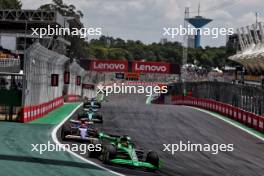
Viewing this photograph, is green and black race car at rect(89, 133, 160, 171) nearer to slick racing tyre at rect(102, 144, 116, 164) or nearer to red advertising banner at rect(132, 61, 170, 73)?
slick racing tyre at rect(102, 144, 116, 164)

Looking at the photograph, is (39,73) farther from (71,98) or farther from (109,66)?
(109,66)

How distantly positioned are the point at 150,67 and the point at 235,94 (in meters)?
41.5

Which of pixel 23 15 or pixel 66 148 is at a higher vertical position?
pixel 23 15

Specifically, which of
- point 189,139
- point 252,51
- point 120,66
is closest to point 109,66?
point 120,66

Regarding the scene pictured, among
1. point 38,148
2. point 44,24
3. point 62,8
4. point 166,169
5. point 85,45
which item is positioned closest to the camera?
point 166,169

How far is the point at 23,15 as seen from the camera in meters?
63.6

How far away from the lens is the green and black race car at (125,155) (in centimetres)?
1530

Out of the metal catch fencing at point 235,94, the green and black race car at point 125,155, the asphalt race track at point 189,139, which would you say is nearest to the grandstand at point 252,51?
the metal catch fencing at point 235,94

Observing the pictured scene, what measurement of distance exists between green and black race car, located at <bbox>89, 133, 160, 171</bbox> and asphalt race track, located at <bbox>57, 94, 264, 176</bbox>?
0.90ft

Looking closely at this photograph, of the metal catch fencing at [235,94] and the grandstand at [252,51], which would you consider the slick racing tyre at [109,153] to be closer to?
the metal catch fencing at [235,94]

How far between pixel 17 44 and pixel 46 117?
34950 millimetres

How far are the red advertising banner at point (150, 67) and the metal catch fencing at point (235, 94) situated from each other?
63.0 feet

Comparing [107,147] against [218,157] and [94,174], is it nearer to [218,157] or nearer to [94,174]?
[94,174]

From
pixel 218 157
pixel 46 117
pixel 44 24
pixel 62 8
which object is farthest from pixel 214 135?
pixel 62 8
